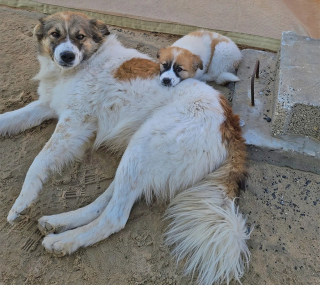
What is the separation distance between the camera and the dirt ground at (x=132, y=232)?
177cm

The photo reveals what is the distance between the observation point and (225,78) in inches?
122

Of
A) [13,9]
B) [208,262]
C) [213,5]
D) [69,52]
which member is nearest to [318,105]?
[208,262]

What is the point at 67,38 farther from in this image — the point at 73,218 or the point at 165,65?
the point at 73,218

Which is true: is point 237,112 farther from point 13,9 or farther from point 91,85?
point 13,9

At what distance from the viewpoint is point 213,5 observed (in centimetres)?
443

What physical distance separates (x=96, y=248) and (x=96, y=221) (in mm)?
174

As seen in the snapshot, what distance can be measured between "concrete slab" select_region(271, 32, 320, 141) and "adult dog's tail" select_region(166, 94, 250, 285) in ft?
1.56

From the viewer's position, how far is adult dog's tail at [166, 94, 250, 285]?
1723 millimetres

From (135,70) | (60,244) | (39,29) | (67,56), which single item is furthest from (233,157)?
(39,29)

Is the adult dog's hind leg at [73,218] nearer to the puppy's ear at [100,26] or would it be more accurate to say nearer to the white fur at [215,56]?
the puppy's ear at [100,26]

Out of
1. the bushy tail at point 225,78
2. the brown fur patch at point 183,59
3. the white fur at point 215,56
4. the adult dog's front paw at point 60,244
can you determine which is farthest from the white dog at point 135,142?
the white fur at point 215,56

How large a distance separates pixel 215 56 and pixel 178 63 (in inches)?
Answer: 30.1

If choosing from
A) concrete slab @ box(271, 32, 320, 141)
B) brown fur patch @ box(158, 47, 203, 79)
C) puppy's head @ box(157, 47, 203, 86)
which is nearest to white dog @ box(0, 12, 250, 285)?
puppy's head @ box(157, 47, 203, 86)

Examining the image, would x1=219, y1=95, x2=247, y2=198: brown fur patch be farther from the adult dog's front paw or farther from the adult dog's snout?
the adult dog's front paw
